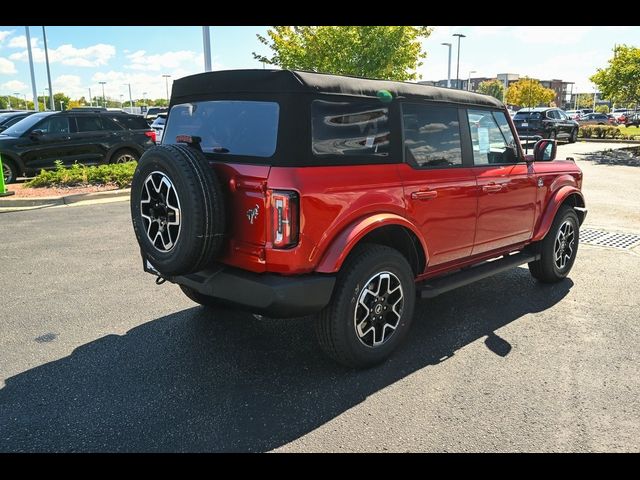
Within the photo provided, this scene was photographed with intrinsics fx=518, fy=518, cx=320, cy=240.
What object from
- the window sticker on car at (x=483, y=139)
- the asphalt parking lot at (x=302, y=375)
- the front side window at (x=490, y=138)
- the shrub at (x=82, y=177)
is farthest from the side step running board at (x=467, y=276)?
the shrub at (x=82, y=177)

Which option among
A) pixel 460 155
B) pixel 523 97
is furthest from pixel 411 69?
pixel 523 97

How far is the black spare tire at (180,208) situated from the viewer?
3.11 metres

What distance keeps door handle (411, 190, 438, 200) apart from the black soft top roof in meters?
0.71

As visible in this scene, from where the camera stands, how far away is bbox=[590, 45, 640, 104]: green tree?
19188 mm

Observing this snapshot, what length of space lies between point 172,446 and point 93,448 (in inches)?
15.9

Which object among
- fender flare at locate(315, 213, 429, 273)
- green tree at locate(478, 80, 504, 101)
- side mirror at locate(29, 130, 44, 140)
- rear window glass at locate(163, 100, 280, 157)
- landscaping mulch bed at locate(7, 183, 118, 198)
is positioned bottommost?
landscaping mulch bed at locate(7, 183, 118, 198)

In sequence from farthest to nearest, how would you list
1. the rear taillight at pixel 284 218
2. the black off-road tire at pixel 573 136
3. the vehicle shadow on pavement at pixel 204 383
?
the black off-road tire at pixel 573 136 < the rear taillight at pixel 284 218 < the vehicle shadow on pavement at pixel 204 383

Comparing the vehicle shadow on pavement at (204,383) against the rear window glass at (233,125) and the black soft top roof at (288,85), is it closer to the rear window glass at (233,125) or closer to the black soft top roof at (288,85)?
the rear window glass at (233,125)

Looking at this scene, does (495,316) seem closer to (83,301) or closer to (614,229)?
(83,301)

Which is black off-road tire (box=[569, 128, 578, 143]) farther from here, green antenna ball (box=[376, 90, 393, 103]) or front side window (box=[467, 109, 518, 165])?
green antenna ball (box=[376, 90, 393, 103])

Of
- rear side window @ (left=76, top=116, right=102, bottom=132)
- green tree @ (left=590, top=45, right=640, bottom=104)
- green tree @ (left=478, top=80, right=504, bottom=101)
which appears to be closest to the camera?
rear side window @ (left=76, top=116, right=102, bottom=132)

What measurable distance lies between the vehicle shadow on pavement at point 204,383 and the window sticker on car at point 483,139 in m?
1.44

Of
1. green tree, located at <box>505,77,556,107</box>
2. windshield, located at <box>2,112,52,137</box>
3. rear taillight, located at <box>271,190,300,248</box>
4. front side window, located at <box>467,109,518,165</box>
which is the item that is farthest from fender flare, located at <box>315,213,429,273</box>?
green tree, located at <box>505,77,556,107</box>

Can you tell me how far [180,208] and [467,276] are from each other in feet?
7.86
